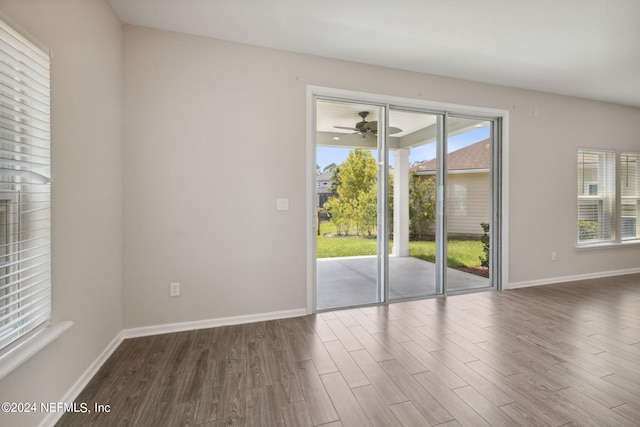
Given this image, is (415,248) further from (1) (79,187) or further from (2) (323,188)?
(1) (79,187)

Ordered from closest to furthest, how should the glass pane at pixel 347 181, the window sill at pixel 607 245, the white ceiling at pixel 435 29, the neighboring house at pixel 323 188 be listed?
the white ceiling at pixel 435 29 → the neighboring house at pixel 323 188 → the glass pane at pixel 347 181 → the window sill at pixel 607 245

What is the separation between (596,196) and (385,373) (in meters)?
5.02

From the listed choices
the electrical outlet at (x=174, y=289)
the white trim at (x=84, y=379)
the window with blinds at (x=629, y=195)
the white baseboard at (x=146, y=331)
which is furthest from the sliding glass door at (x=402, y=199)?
the window with blinds at (x=629, y=195)

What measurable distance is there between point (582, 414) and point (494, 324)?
4.09 ft

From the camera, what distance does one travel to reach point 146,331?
2.56 meters

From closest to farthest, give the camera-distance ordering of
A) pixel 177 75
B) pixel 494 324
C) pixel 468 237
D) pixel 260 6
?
pixel 260 6 → pixel 177 75 → pixel 494 324 → pixel 468 237

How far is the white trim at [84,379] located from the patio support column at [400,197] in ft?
10.0

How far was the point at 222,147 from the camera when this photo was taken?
8.98 feet

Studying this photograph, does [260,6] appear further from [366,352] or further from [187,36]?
[366,352]

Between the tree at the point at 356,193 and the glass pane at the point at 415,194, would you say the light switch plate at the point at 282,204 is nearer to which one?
the tree at the point at 356,193

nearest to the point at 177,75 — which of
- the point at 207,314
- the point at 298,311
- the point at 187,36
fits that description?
the point at 187,36

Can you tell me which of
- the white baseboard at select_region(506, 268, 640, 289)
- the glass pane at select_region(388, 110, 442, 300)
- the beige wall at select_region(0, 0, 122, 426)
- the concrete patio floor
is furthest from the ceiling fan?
the white baseboard at select_region(506, 268, 640, 289)

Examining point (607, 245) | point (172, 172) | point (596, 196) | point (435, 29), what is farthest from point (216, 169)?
point (607, 245)

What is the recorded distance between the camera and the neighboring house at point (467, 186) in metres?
3.74
